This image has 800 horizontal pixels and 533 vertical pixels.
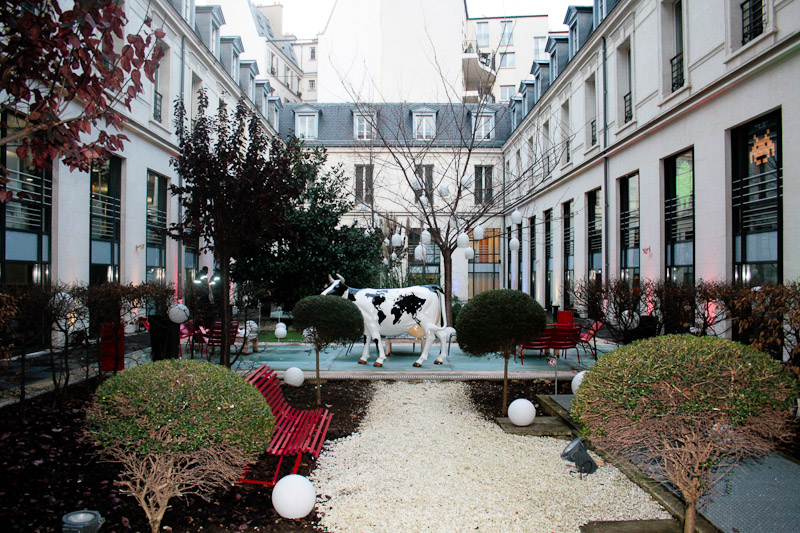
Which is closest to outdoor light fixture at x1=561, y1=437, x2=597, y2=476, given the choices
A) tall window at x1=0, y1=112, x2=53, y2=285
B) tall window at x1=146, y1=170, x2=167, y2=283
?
tall window at x1=0, y1=112, x2=53, y2=285

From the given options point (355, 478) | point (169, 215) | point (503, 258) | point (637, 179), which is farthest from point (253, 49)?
point (355, 478)

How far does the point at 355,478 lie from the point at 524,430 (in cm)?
252

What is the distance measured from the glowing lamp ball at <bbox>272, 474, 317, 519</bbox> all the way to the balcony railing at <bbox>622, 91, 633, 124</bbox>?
16.0 meters

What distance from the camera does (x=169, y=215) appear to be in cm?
1792

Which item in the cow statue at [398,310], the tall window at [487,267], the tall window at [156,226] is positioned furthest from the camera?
the tall window at [487,267]

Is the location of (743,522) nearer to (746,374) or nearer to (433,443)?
(746,374)

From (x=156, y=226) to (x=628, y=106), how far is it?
1668cm

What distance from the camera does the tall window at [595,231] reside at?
60.1ft

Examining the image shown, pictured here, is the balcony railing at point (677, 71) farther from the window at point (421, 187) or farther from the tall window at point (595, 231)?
the window at point (421, 187)

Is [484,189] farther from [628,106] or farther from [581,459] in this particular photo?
[581,459]

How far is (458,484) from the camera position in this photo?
4.64 m

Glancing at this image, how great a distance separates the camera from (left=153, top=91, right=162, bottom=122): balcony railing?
54.0 ft

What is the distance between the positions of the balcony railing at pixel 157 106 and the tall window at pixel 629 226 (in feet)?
52.6

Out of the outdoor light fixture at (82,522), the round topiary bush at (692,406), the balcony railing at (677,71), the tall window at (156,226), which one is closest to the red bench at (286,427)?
the outdoor light fixture at (82,522)
